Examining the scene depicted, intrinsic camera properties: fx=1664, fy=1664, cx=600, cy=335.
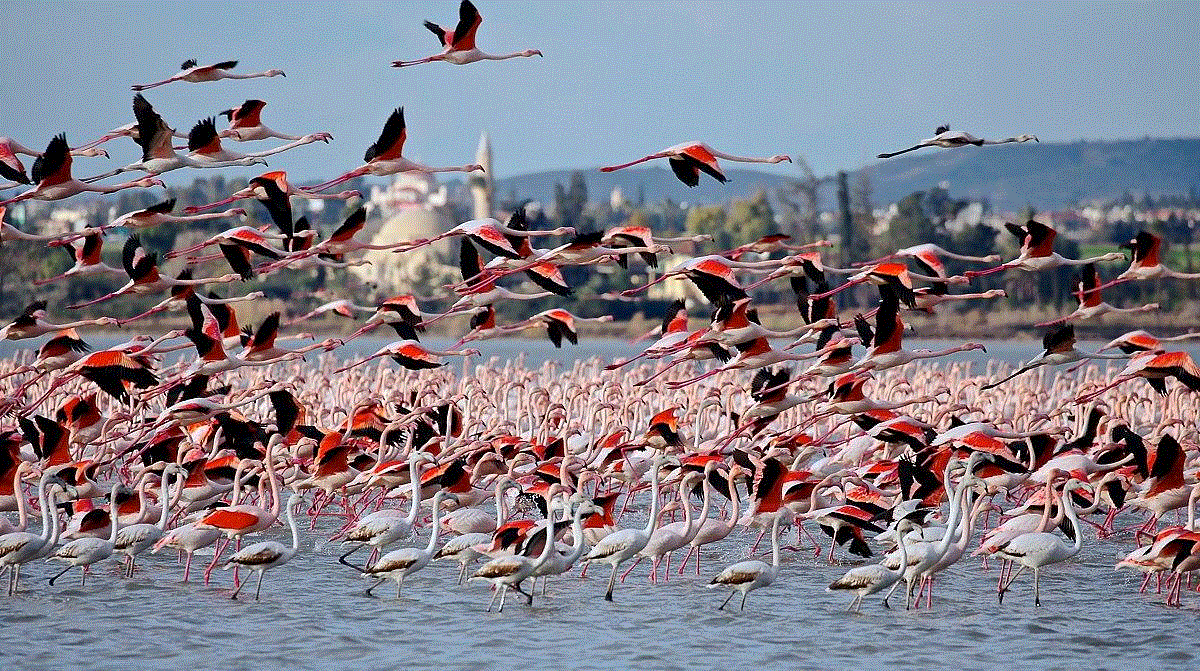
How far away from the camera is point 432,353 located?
14469 mm

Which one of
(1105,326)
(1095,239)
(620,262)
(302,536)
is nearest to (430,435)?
(302,536)

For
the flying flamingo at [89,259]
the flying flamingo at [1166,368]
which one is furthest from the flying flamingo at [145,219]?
the flying flamingo at [1166,368]

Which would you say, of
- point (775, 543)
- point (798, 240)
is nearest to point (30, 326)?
point (775, 543)

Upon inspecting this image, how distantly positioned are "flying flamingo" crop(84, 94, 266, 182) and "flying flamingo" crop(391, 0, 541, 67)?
185 centimetres

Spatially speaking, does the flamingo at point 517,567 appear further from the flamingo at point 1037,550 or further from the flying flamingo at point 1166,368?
the flying flamingo at point 1166,368

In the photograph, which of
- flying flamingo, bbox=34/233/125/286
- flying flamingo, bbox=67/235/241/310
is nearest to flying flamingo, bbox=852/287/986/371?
flying flamingo, bbox=67/235/241/310

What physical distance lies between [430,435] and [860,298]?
7649cm

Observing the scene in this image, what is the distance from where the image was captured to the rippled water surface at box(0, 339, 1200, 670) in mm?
11047

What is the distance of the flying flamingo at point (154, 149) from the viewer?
12.5 m

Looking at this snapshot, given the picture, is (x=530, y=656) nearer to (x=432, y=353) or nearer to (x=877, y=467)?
(x=432, y=353)

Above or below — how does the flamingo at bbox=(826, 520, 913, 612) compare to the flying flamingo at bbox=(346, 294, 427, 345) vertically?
below

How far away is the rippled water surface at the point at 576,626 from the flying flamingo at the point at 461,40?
14.4 ft

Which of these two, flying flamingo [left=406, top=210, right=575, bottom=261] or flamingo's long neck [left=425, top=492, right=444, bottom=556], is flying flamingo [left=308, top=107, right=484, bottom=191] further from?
flamingo's long neck [left=425, top=492, right=444, bottom=556]

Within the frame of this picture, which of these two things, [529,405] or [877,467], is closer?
[877,467]
